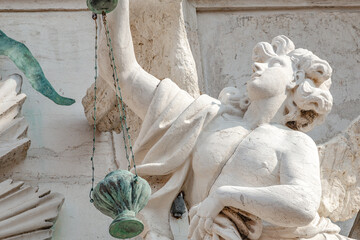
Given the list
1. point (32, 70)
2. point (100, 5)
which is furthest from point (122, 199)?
point (32, 70)

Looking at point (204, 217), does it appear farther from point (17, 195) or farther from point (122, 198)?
point (17, 195)

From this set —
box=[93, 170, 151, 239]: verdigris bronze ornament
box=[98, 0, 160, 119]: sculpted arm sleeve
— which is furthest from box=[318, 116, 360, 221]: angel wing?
box=[93, 170, 151, 239]: verdigris bronze ornament

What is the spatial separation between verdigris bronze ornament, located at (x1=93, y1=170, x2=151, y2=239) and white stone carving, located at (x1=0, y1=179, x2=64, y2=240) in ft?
3.03

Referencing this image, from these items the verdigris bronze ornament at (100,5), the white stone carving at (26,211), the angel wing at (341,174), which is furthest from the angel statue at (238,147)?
the white stone carving at (26,211)

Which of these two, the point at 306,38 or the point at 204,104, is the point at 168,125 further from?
the point at 306,38

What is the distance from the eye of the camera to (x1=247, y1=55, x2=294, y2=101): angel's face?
599 centimetres

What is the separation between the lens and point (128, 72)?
20.1 feet

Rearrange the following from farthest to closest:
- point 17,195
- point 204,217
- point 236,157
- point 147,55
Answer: point 147,55 < point 17,195 < point 236,157 < point 204,217

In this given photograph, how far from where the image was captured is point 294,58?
20.2ft

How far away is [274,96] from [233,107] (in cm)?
21

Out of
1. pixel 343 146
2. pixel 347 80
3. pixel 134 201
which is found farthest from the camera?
pixel 347 80

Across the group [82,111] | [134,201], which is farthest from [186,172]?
[82,111]

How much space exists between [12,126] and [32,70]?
358 mm

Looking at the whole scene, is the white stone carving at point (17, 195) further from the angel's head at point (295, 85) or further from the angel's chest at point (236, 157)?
the angel's head at point (295, 85)
